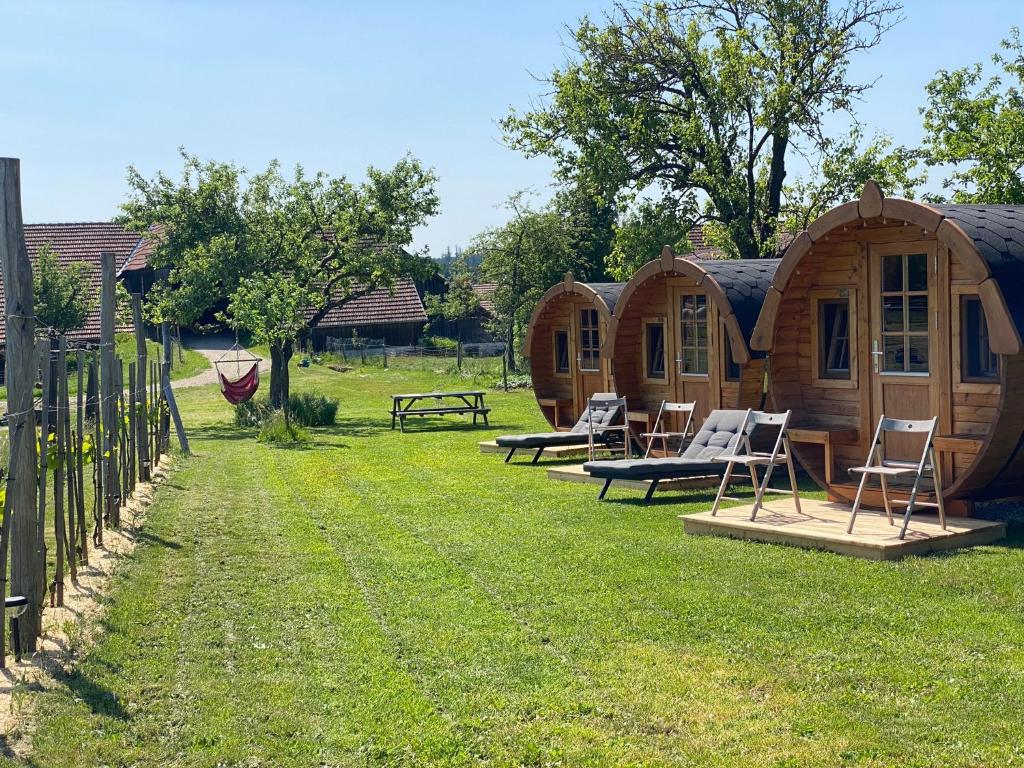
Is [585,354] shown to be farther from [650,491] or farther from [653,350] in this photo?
[650,491]

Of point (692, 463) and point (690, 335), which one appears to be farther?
point (690, 335)

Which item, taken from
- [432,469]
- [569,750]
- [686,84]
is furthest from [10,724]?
[686,84]

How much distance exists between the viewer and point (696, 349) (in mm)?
15352

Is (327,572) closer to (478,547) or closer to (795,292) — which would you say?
(478,547)

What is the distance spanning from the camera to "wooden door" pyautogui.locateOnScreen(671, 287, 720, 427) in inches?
586

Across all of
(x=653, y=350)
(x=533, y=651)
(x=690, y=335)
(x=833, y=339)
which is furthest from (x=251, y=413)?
(x=533, y=651)

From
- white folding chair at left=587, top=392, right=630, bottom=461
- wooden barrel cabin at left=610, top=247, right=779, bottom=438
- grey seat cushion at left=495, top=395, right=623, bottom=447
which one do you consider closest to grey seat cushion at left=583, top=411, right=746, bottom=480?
wooden barrel cabin at left=610, top=247, right=779, bottom=438

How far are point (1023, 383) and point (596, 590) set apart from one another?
404 cm

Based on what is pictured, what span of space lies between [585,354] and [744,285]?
4.85 metres

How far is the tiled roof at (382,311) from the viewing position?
43.4 meters

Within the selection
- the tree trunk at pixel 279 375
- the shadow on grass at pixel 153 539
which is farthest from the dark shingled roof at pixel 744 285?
the tree trunk at pixel 279 375

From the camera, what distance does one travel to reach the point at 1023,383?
9719 millimetres

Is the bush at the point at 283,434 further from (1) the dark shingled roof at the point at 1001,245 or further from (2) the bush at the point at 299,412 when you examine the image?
(1) the dark shingled roof at the point at 1001,245

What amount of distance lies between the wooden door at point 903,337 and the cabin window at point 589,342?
24.3 feet
